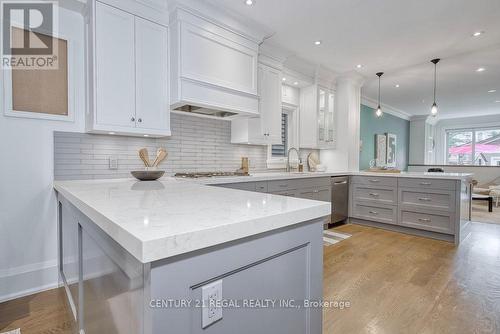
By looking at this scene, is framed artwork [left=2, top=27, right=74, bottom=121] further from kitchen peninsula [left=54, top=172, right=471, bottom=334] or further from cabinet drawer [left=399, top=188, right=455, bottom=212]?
cabinet drawer [left=399, top=188, right=455, bottom=212]

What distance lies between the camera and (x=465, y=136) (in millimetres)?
9336

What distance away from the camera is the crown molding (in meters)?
6.15

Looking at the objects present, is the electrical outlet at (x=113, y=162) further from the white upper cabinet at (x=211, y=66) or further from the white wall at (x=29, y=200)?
the white upper cabinet at (x=211, y=66)

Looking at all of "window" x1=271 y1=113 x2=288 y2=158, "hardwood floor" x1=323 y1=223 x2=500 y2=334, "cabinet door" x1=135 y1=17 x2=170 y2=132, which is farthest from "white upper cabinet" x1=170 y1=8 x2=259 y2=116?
"hardwood floor" x1=323 y1=223 x2=500 y2=334

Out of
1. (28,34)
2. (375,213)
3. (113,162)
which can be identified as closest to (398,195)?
(375,213)

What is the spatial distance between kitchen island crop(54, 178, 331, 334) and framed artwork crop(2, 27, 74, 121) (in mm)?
1565

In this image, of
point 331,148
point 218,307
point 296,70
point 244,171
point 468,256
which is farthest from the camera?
point 331,148

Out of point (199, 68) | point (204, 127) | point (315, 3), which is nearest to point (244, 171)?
point (204, 127)

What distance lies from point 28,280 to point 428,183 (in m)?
4.60

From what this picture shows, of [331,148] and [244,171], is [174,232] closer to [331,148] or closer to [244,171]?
[244,171]

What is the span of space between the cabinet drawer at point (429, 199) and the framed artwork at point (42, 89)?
4253 millimetres

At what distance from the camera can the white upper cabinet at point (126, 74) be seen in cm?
211

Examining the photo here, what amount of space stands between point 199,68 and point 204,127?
0.75 meters

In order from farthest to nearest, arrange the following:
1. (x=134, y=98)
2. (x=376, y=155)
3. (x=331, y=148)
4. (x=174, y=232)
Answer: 1. (x=376, y=155)
2. (x=331, y=148)
3. (x=134, y=98)
4. (x=174, y=232)
